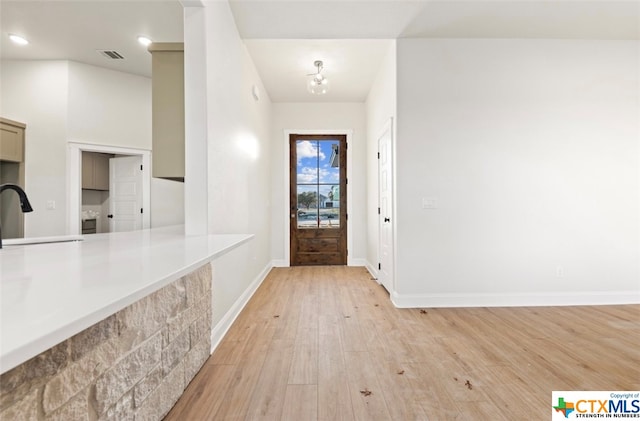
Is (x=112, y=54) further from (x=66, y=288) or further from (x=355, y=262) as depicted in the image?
(x=355, y=262)

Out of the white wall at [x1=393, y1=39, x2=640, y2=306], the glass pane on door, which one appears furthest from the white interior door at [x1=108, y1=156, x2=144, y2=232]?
the white wall at [x1=393, y1=39, x2=640, y2=306]

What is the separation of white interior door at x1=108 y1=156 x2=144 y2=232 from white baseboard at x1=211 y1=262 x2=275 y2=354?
7.96ft

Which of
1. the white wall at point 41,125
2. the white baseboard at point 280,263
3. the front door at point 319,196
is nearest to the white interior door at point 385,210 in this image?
the front door at point 319,196

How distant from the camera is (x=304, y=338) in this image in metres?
2.41

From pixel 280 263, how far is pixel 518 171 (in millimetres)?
3795

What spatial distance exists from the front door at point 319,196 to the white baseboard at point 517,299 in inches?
88.6

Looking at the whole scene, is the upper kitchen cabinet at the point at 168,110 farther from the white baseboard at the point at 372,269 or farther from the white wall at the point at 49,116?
the white baseboard at the point at 372,269

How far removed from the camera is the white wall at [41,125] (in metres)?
3.94

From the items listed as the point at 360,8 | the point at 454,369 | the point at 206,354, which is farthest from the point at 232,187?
the point at 454,369

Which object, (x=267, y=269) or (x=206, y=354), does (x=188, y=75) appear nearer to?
(x=206, y=354)

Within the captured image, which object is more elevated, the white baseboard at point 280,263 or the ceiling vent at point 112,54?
the ceiling vent at point 112,54

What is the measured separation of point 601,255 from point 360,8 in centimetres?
364

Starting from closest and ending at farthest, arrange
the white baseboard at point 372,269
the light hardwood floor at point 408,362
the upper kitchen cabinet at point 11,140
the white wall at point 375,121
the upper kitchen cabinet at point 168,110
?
the light hardwood floor at point 408,362 < the upper kitchen cabinet at point 168,110 < the white wall at point 375,121 < the upper kitchen cabinet at point 11,140 < the white baseboard at point 372,269

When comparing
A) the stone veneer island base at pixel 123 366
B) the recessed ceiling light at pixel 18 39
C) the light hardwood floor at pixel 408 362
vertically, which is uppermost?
the recessed ceiling light at pixel 18 39
